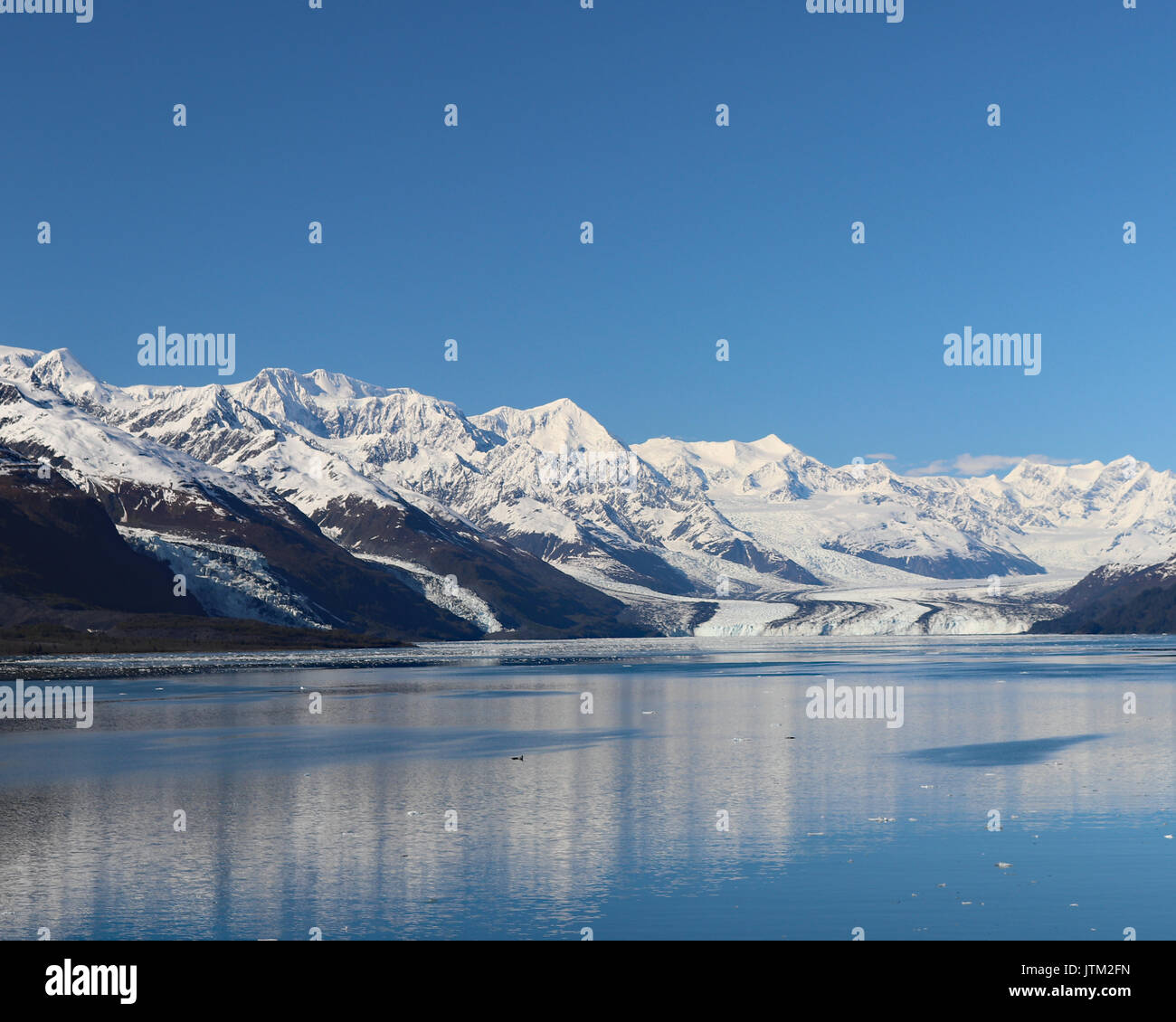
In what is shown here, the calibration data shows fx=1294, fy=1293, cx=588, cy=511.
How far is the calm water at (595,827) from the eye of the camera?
2575 cm

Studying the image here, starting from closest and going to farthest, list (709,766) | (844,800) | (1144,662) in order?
(844,800) → (709,766) → (1144,662)

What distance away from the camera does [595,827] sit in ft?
115

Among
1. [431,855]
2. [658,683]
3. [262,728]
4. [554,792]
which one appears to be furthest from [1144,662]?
[431,855]

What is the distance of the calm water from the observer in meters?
25.8

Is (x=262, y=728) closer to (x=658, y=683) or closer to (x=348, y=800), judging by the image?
(x=348, y=800)

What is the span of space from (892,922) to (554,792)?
18.0 metres
